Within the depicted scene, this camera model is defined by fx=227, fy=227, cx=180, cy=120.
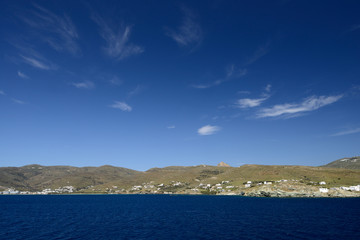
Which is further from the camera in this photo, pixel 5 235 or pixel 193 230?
pixel 193 230

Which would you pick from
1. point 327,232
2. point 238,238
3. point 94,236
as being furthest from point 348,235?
point 94,236

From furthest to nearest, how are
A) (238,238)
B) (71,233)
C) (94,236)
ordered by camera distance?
(71,233) → (94,236) → (238,238)

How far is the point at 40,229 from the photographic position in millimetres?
70562

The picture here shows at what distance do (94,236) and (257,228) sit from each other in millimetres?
46841

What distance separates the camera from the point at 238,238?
183ft

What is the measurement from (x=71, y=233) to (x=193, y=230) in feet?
114

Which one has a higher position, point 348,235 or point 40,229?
point 40,229

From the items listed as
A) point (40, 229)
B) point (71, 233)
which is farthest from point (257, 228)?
point (40, 229)

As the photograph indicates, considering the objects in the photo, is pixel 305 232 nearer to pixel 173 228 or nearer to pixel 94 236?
pixel 173 228

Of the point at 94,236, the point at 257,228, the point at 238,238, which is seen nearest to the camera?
the point at 238,238

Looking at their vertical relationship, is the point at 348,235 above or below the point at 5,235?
below

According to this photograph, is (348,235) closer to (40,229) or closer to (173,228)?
(173,228)

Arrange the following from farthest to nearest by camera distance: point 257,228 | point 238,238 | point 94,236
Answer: point 257,228 < point 94,236 < point 238,238

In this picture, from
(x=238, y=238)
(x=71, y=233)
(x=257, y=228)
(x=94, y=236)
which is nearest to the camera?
(x=238, y=238)
